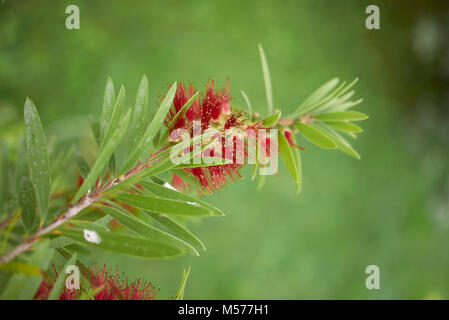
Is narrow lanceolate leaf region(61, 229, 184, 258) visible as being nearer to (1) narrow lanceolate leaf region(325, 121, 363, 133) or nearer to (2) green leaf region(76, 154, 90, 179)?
(2) green leaf region(76, 154, 90, 179)

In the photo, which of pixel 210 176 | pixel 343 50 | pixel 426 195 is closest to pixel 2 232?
pixel 210 176

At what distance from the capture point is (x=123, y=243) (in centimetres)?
20

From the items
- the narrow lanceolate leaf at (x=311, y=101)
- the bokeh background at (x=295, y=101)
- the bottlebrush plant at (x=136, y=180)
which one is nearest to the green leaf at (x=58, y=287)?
the bottlebrush plant at (x=136, y=180)

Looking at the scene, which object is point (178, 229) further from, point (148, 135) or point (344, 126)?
point (344, 126)

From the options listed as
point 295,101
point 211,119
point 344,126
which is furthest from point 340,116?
point 295,101

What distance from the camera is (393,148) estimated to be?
158cm

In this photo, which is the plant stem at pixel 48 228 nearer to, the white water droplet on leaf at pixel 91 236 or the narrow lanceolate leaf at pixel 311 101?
the white water droplet on leaf at pixel 91 236

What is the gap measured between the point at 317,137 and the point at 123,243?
175 mm

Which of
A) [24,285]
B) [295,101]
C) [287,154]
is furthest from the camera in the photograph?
[295,101]

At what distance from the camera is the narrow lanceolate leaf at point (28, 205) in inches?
8.5

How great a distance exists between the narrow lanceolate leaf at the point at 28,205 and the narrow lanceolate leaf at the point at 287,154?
179mm

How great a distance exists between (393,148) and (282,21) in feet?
2.30

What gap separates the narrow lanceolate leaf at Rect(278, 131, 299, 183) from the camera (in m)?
0.29
